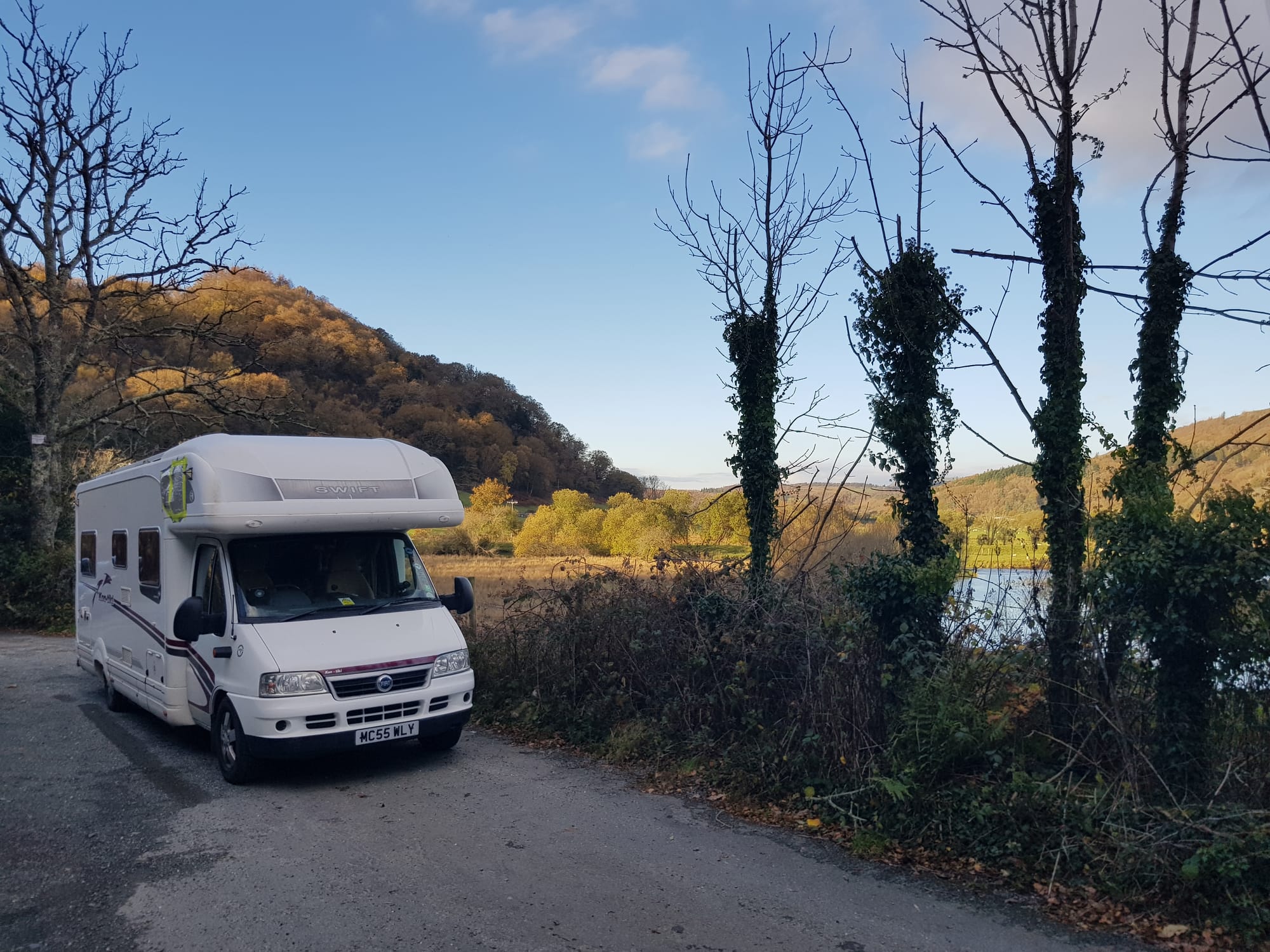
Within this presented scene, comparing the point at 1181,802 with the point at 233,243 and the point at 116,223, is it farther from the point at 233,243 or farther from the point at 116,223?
the point at 116,223

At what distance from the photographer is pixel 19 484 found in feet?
74.4

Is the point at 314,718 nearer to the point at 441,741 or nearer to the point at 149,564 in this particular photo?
the point at 441,741

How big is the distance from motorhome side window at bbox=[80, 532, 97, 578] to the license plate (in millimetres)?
6371

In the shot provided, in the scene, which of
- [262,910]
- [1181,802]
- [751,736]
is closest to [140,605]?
[262,910]

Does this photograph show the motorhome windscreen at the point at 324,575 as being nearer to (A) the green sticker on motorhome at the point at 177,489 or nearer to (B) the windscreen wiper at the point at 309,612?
(B) the windscreen wiper at the point at 309,612

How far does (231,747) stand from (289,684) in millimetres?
1044

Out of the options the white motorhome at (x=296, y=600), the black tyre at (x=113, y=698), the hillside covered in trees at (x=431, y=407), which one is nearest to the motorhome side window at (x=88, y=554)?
the black tyre at (x=113, y=698)

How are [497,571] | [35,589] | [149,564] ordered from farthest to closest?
1. [497,571]
2. [35,589]
3. [149,564]

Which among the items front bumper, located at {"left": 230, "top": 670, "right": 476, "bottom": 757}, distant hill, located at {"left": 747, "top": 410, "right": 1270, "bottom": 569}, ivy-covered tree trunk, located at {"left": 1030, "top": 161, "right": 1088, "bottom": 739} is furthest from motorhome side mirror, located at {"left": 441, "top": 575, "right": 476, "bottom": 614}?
ivy-covered tree trunk, located at {"left": 1030, "top": 161, "right": 1088, "bottom": 739}

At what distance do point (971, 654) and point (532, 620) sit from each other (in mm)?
5448

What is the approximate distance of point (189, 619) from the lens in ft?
24.9

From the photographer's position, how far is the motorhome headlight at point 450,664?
8.15 metres

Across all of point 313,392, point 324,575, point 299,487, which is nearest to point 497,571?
point 324,575

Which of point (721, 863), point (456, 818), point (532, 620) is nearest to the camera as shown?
point (721, 863)
